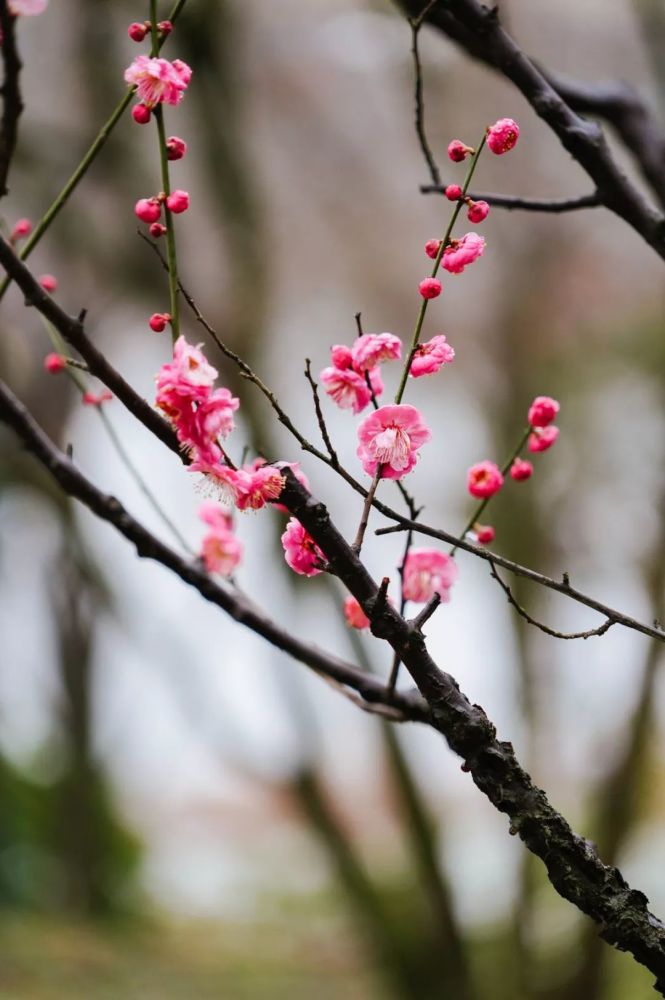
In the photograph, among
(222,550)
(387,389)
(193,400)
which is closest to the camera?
(193,400)

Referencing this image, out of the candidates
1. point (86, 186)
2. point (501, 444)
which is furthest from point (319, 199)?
point (501, 444)

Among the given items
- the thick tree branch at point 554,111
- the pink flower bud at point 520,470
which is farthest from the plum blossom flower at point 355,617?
the thick tree branch at point 554,111

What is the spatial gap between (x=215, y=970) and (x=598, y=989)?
114 cm

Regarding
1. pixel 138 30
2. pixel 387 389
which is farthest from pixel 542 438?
pixel 387 389

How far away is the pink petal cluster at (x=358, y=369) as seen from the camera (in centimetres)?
50

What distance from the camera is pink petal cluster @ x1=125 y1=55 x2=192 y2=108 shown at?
0.47 meters

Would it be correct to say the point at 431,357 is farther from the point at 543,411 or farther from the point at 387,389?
the point at 387,389

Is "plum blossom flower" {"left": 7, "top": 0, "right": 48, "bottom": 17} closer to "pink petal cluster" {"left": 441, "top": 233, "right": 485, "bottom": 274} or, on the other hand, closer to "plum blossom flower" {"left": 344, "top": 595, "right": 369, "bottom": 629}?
"pink petal cluster" {"left": 441, "top": 233, "right": 485, "bottom": 274}

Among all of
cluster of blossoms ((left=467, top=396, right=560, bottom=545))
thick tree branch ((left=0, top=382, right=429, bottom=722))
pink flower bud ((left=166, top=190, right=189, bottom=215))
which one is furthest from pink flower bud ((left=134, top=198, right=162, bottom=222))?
cluster of blossoms ((left=467, top=396, right=560, bottom=545))

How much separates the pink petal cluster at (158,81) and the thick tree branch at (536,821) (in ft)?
0.85

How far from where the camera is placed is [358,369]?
1.73 ft

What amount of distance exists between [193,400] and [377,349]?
4.6 inches

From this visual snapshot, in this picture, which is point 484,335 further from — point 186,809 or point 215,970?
point 186,809

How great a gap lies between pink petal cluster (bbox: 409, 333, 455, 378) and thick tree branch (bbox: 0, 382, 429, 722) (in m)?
0.17
